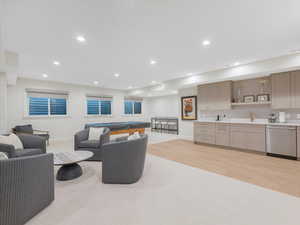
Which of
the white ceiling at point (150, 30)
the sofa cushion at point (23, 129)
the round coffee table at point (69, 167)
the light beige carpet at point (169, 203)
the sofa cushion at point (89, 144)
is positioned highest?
the white ceiling at point (150, 30)

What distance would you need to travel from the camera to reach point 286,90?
151 inches

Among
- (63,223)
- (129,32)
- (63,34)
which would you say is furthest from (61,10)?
(63,223)

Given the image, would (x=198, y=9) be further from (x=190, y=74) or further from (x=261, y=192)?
(x=190, y=74)

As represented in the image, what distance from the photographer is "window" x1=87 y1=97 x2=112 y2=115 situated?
728cm

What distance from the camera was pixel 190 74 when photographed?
17.3ft

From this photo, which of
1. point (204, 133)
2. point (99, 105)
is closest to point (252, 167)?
point (204, 133)

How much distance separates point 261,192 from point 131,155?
6.66ft

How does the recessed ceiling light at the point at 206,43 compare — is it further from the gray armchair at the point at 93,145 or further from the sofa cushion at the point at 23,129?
the sofa cushion at the point at 23,129

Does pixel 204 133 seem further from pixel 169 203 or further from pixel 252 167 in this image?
pixel 169 203

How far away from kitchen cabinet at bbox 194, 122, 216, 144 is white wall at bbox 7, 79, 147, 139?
451 centimetres

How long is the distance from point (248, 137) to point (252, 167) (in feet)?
4.65

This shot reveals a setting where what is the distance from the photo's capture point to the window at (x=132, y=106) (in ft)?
28.9

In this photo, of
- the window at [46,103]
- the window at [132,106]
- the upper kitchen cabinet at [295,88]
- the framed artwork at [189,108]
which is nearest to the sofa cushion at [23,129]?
the window at [46,103]

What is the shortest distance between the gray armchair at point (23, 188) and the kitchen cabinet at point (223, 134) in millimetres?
4724
